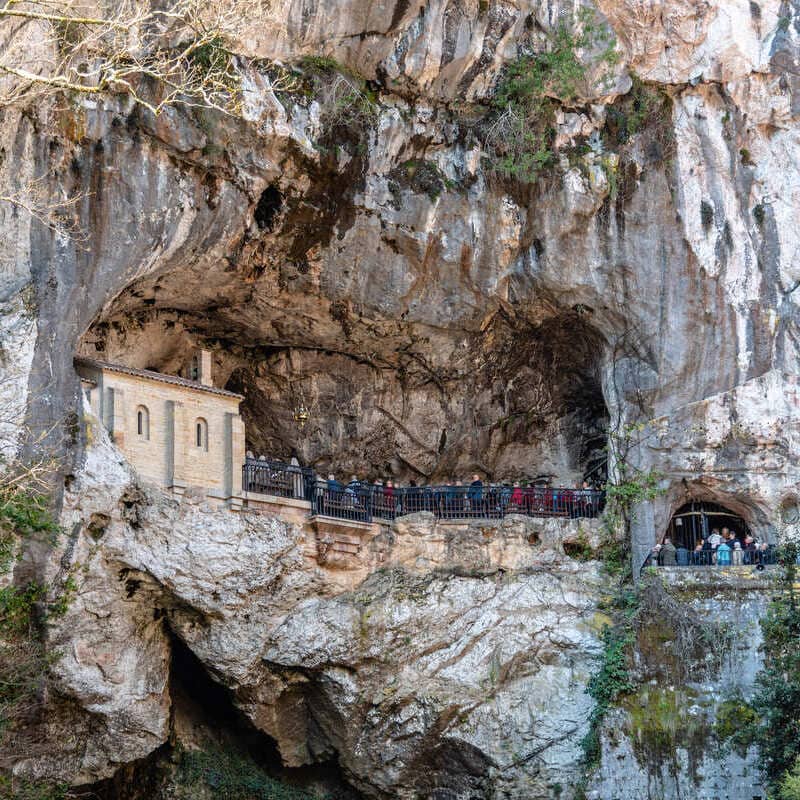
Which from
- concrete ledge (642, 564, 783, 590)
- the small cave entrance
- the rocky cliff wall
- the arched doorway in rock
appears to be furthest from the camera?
the arched doorway in rock

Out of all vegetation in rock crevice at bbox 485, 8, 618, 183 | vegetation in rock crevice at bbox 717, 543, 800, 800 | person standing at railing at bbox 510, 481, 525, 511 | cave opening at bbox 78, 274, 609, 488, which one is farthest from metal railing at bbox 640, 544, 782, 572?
vegetation in rock crevice at bbox 485, 8, 618, 183

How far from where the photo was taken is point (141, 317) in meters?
29.8

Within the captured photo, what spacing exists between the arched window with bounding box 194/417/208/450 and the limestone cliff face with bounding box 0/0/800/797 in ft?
5.78

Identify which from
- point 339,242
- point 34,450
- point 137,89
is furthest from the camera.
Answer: point 339,242

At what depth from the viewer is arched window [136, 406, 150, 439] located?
27406 millimetres

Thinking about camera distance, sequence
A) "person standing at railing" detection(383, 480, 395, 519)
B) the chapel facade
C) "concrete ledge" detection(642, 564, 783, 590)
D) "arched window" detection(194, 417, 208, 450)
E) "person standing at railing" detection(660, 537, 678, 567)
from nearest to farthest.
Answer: the chapel facade, "concrete ledge" detection(642, 564, 783, 590), "arched window" detection(194, 417, 208, 450), "person standing at railing" detection(660, 537, 678, 567), "person standing at railing" detection(383, 480, 395, 519)

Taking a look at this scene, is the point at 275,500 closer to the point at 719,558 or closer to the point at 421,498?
the point at 421,498

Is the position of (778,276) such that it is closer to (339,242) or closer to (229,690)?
(339,242)

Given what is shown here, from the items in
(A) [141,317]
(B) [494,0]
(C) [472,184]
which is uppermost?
A: (B) [494,0]

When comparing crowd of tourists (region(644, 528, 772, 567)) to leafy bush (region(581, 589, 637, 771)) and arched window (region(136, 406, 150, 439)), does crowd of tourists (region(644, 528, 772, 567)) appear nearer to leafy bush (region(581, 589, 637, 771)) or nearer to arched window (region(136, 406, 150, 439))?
leafy bush (region(581, 589, 637, 771))

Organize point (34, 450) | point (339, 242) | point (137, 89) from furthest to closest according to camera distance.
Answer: point (339, 242) < point (137, 89) < point (34, 450)

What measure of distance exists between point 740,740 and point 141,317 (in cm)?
1361

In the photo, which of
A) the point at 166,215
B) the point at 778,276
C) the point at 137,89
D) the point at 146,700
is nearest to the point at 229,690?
the point at 146,700

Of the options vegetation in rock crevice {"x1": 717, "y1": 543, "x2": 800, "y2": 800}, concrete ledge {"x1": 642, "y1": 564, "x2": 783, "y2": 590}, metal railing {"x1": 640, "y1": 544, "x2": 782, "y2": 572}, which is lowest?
vegetation in rock crevice {"x1": 717, "y1": 543, "x2": 800, "y2": 800}
